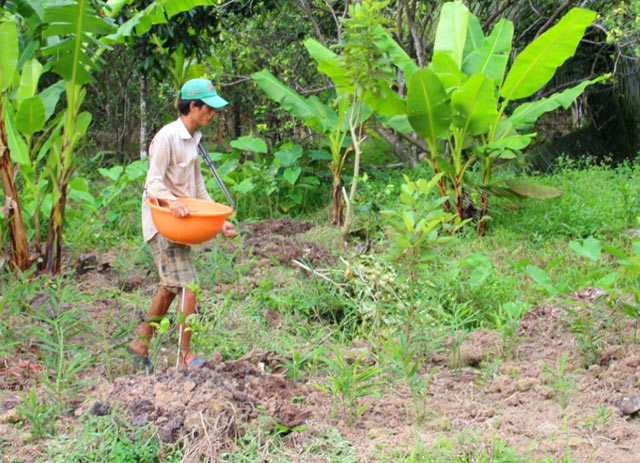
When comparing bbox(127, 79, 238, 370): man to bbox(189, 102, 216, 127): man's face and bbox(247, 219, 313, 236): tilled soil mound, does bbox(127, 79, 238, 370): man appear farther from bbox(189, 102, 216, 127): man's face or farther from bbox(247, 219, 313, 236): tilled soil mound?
bbox(247, 219, 313, 236): tilled soil mound

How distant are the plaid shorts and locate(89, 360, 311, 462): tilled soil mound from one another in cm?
49

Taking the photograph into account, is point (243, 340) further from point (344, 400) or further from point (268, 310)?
point (344, 400)

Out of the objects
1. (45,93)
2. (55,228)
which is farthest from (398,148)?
(55,228)

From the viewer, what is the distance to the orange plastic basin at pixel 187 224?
11.4ft

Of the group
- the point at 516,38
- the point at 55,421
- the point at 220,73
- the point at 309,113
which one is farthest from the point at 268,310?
the point at 516,38

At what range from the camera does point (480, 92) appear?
599 cm

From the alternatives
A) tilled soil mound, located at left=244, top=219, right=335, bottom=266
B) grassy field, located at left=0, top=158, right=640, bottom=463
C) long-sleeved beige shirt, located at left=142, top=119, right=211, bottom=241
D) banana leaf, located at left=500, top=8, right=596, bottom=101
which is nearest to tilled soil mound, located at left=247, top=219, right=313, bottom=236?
tilled soil mound, located at left=244, top=219, right=335, bottom=266

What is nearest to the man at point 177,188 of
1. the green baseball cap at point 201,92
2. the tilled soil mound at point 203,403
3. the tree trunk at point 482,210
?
the green baseball cap at point 201,92

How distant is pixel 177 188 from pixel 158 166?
0.21m

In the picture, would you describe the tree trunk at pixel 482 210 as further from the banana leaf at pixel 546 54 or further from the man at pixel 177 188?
the man at pixel 177 188

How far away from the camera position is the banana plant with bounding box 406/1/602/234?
19.7 feet

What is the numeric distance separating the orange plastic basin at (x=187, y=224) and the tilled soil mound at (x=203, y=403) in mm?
656

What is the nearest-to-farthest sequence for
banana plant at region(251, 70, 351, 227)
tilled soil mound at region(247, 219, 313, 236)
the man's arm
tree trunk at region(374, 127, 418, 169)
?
the man's arm → tilled soil mound at region(247, 219, 313, 236) → banana plant at region(251, 70, 351, 227) → tree trunk at region(374, 127, 418, 169)

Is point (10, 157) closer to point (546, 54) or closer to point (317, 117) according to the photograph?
point (317, 117)
